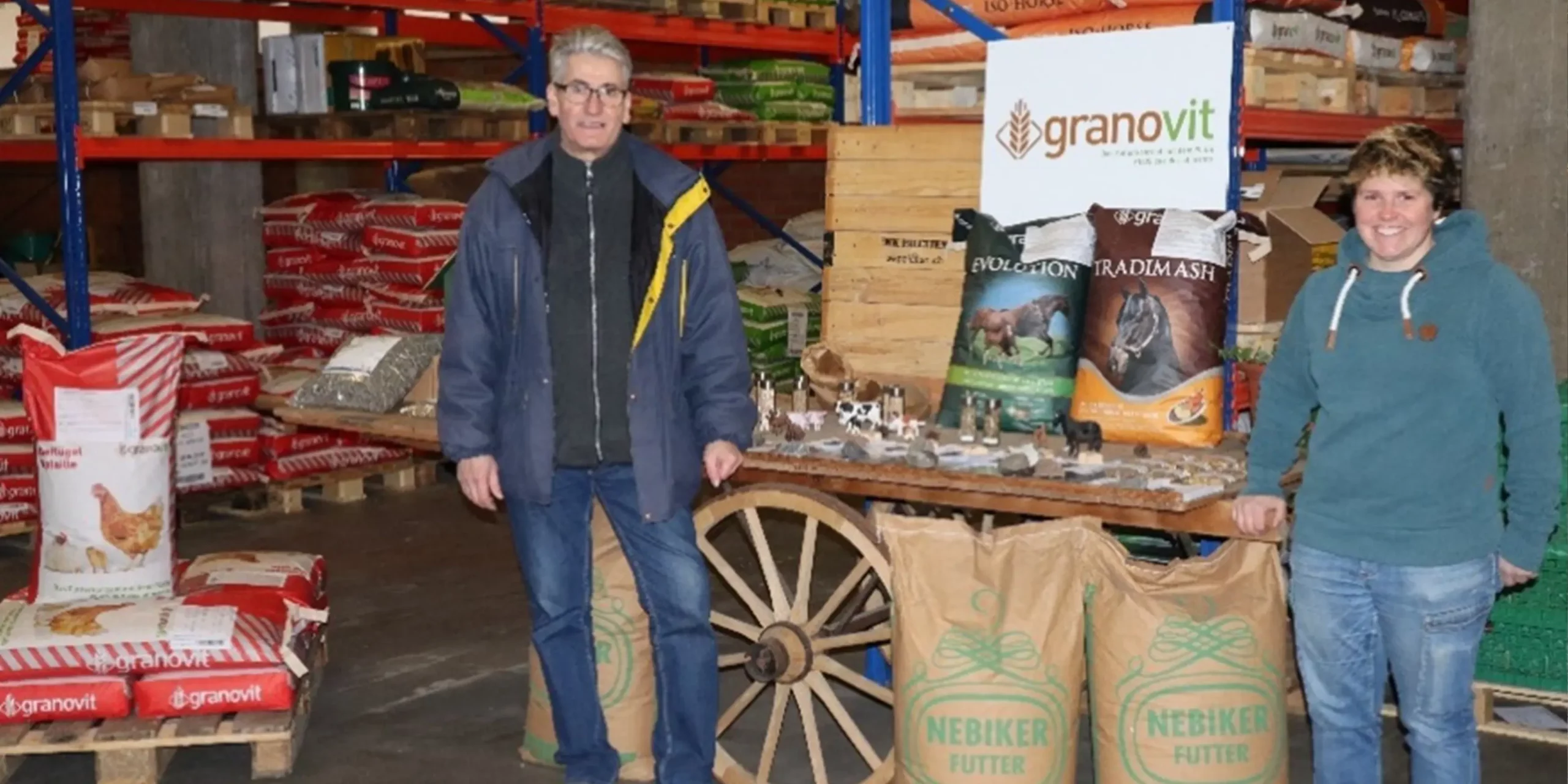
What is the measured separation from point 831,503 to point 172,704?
202 cm

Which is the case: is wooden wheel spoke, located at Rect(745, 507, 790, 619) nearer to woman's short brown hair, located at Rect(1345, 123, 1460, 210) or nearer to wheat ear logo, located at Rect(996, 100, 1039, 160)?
wheat ear logo, located at Rect(996, 100, 1039, 160)

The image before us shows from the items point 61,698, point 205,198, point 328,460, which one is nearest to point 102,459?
point 61,698

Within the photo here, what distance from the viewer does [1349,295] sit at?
12.5 feet

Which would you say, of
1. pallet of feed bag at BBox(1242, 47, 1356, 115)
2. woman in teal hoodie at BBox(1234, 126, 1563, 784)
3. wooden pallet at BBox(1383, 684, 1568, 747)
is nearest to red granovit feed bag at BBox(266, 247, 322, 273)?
pallet of feed bag at BBox(1242, 47, 1356, 115)

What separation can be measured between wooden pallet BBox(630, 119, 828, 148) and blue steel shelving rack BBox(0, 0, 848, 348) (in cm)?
8

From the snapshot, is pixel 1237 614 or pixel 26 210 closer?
pixel 1237 614

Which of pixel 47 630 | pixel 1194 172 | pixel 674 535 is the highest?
pixel 1194 172

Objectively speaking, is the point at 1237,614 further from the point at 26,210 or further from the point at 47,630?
the point at 26,210

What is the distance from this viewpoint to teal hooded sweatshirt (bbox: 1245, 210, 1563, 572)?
3.65 metres

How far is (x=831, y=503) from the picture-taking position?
491 cm

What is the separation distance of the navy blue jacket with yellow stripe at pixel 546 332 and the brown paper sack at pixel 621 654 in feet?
1.75

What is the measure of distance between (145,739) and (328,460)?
4.70m

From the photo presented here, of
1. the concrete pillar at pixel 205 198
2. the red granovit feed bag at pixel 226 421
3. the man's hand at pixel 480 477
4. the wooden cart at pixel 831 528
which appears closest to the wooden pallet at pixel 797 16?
the concrete pillar at pixel 205 198

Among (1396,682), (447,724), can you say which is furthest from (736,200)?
(1396,682)
